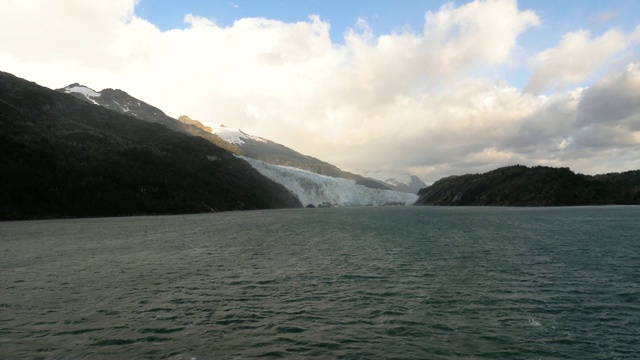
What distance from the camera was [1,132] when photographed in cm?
19312

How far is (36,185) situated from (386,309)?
189802 mm

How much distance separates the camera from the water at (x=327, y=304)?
74.5 ft

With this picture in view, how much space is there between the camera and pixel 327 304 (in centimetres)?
3186

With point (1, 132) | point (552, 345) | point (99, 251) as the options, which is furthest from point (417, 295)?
point (1, 132)

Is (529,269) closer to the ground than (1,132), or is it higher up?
closer to the ground

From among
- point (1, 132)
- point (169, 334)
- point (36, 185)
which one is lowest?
point (169, 334)

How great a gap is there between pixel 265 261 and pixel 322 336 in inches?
1211

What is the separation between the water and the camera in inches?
894

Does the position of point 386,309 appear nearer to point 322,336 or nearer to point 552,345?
point 322,336

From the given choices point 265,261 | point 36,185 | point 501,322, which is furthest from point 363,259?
point 36,185

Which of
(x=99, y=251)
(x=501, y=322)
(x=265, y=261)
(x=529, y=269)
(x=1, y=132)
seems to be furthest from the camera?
(x=1, y=132)

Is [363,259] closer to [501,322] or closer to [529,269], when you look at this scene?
[529,269]

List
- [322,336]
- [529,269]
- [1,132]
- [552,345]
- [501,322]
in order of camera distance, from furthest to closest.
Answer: [1,132] → [529,269] → [501,322] → [322,336] → [552,345]

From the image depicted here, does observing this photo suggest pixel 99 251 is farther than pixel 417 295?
Yes
